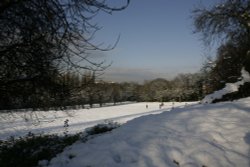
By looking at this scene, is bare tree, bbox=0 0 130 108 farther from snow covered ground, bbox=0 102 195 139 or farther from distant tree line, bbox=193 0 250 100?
distant tree line, bbox=193 0 250 100

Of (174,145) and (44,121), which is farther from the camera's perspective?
(44,121)

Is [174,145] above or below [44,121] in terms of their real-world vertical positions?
below

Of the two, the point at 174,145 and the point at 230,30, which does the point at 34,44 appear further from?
the point at 230,30

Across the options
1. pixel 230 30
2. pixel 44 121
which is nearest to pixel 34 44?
pixel 44 121

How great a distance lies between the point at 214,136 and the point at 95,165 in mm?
2411

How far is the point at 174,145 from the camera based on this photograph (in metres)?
6.93

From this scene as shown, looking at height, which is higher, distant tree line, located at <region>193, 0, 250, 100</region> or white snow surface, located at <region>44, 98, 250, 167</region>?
distant tree line, located at <region>193, 0, 250, 100</region>

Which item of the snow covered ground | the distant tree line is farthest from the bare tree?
the distant tree line

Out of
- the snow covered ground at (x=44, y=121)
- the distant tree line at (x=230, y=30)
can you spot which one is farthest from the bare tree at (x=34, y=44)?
the distant tree line at (x=230, y=30)

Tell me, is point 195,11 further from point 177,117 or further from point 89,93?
point 89,93

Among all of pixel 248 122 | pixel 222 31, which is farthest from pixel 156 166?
pixel 222 31

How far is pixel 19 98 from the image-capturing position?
6160 mm

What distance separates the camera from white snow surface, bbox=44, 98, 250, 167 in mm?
6500

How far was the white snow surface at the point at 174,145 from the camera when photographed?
6500 mm
